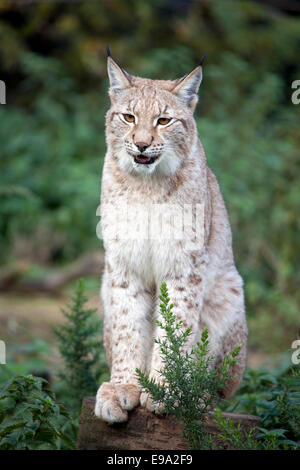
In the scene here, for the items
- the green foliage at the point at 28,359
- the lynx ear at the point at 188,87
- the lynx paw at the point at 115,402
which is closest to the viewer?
the lynx paw at the point at 115,402

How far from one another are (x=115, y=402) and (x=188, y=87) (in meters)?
2.37

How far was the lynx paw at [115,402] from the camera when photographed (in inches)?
153

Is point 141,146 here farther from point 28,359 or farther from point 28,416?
point 28,359

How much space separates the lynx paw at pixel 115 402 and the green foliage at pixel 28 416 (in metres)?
0.27

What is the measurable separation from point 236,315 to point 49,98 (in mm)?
9145

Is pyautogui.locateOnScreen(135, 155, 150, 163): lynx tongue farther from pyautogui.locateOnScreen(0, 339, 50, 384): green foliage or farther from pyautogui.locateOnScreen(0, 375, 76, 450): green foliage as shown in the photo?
pyautogui.locateOnScreen(0, 339, 50, 384): green foliage

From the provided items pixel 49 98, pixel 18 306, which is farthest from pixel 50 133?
pixel 18 306

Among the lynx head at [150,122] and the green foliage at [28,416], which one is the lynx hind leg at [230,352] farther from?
the green foliage at [28,416]

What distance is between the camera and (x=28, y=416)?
11.4 ft

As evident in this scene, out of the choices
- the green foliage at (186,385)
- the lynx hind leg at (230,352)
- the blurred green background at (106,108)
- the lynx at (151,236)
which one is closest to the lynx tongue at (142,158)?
the lynx at (151,236)

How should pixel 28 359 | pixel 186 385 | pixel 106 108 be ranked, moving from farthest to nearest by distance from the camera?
pixel 106 108, pixel 28 359, pixel 186 385

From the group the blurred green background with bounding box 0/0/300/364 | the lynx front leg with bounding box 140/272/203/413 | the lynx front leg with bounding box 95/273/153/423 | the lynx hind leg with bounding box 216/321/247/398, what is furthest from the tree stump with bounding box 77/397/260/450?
the blurred green background with bounding box 0/0/300/364

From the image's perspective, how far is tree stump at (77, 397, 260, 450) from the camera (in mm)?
3777

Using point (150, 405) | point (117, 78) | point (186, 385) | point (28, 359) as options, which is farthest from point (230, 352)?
point (28, 359)
